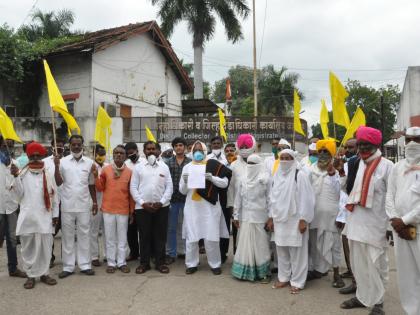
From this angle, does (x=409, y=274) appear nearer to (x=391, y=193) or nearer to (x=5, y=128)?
(x=391, y=193)

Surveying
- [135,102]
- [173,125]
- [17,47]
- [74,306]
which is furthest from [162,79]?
[74,306]

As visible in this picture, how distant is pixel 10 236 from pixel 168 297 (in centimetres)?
246

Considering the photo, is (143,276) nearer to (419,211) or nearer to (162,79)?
(419,211)

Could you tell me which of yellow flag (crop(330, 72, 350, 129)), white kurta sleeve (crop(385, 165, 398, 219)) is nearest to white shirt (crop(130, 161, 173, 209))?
yellow flag (crop(330, 72, 350, 129))

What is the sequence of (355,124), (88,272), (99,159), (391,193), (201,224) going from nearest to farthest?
1. (391,193)
2. (355,124)
3. (88,272)
4. (201,224)
5. (99,159)

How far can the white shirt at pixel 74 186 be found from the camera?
5.81m

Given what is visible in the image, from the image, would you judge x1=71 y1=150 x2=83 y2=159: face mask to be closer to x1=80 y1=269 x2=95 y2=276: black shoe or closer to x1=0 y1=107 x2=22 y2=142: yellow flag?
x1=0 y1=107 x2=22 y2=142: yellow flag

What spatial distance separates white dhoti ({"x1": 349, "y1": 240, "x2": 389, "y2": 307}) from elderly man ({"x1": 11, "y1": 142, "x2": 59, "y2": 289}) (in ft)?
12.0

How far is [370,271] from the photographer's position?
167 inches

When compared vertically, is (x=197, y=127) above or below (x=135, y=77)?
below

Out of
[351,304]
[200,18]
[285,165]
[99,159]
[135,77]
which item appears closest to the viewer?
[351,304]

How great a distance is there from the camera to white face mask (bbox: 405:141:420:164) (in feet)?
12.7

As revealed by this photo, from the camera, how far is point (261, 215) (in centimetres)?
552

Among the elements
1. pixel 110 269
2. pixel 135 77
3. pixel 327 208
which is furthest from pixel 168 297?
pixel 135 77
